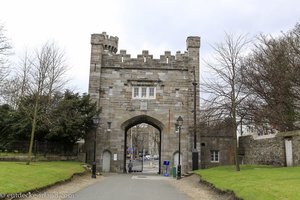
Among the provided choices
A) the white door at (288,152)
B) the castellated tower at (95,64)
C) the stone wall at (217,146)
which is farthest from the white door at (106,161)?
the white door at (288,152)

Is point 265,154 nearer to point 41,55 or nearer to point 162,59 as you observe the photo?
point 162,59

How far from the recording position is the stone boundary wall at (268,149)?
18.9 m

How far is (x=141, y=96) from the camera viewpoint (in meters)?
33.3

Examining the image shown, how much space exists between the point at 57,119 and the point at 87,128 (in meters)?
3.36

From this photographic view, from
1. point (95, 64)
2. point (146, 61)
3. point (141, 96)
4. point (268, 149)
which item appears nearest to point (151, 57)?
point (146, 61)

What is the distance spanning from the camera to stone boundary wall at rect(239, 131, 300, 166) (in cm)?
1889

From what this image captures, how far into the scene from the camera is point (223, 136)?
33250 millimetres

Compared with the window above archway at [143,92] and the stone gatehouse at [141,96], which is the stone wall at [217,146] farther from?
the window above archway at [143,92]

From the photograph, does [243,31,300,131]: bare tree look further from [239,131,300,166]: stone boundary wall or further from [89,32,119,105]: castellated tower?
[89,32,119,105]: castellated tower

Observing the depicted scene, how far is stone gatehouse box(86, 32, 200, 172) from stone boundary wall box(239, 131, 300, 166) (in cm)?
516

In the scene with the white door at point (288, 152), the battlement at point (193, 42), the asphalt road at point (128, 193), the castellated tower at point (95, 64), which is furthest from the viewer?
the battlement at point (193, 42)

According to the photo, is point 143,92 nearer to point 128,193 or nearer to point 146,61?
point 146,61

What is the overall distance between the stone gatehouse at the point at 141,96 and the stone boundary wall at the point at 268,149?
5162mm

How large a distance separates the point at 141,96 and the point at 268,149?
13661mm
